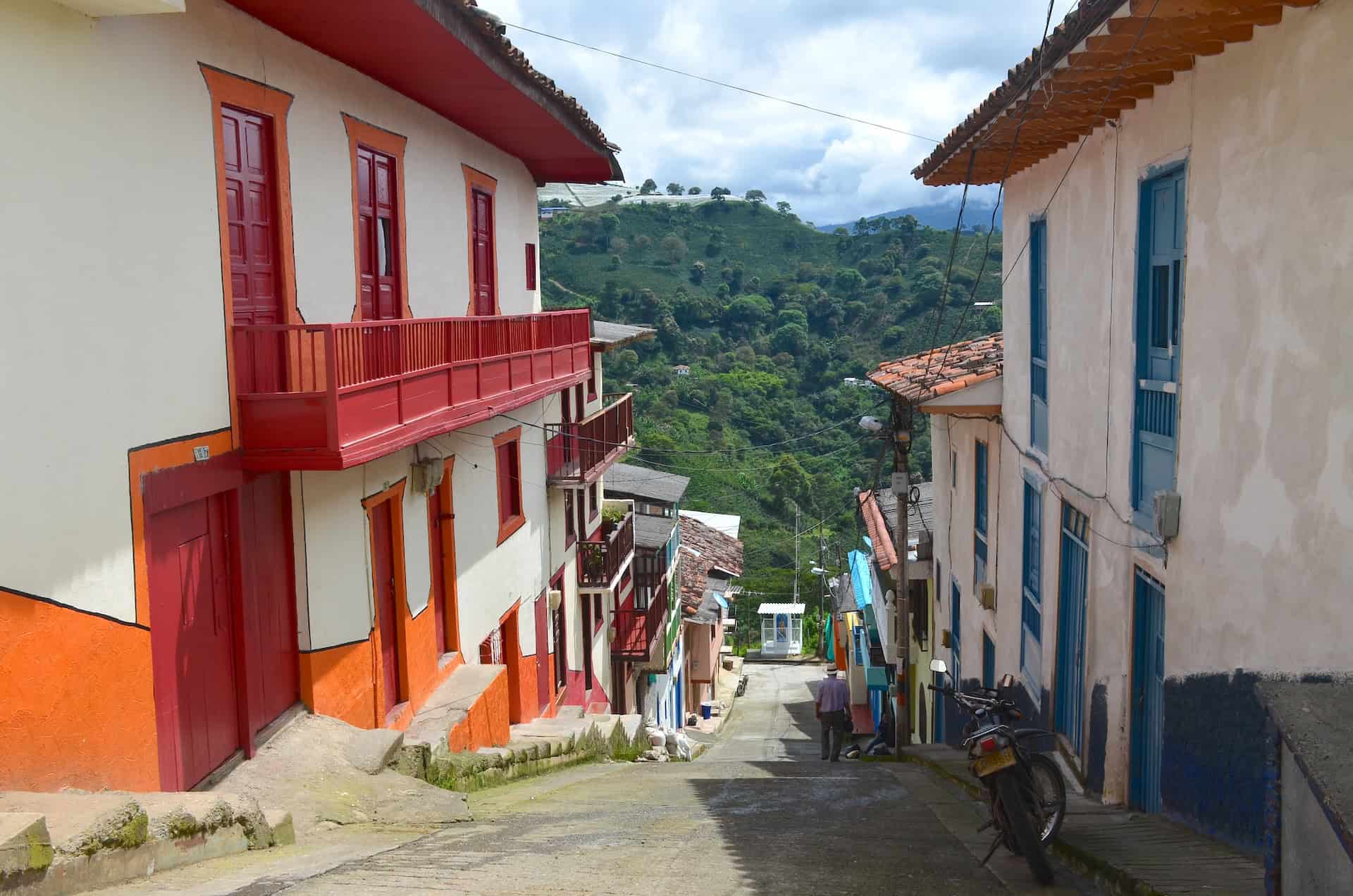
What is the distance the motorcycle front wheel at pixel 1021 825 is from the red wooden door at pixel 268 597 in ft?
17.0

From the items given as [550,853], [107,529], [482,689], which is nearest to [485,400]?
[482,689]

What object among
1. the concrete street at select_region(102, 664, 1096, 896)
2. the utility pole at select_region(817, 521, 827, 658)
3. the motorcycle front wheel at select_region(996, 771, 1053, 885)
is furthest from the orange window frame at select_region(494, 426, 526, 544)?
the utility pole at select_region(817, 521, 827, 658)

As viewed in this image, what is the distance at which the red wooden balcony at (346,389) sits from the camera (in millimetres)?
7480

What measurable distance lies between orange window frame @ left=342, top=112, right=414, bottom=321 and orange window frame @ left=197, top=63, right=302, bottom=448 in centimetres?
115

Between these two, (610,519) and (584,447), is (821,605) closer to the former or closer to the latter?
(610,519)

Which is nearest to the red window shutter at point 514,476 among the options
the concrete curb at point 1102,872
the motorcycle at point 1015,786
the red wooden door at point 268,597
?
the red wooden door at point 268,597

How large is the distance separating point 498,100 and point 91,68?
5667 millimetres

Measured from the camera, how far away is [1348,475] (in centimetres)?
456

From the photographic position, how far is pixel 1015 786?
6.09m

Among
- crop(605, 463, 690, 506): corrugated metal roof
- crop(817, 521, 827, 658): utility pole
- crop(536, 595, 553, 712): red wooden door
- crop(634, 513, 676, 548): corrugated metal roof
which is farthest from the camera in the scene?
crop(817, 521, 827, 658): utility pole

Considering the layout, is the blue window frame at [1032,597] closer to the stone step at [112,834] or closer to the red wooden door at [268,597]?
the red wooden door at [268,597]

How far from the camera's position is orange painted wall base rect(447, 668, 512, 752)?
1044 centimetres

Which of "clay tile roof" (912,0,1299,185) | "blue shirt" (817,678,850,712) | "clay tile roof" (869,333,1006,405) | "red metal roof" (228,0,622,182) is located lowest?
"blue shirt" (817,678,850,712)

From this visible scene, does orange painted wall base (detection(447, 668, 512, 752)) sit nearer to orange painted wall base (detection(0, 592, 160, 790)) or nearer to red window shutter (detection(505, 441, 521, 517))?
red window shutter (detection(505, 441, 521, 517))
